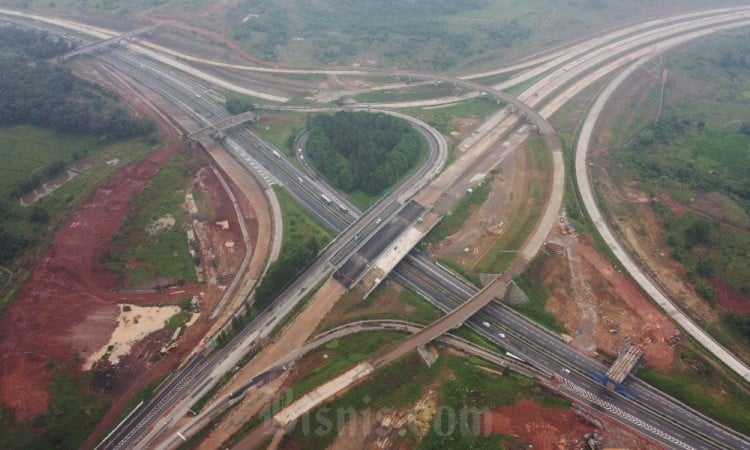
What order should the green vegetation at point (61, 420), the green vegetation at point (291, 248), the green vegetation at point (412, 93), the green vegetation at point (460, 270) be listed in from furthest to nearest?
1. the green vegetation at point (412, 93)
2. the green vegetation at point (460, 270)
3. the green vegetation at point (291, 248)
4. the green vegetation at point (61, 420)

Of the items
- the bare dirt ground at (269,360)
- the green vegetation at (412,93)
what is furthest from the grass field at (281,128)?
the bare dirt ground at (269,360)

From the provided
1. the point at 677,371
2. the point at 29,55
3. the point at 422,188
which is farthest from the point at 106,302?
the point at 29,55

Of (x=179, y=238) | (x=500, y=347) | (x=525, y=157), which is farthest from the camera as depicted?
(x=525, y=157)

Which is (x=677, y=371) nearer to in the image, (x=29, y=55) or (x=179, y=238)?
(x=179, y=238)

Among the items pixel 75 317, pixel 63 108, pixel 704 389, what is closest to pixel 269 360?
pixel 75 317

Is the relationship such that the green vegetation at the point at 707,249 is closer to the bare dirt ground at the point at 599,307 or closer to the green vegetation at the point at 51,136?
the bare dirt ground at the point at 599,307

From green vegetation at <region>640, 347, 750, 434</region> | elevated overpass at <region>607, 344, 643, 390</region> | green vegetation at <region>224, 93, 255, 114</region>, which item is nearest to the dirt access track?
green vegetation at <region>224, 93, 255, 114</region>

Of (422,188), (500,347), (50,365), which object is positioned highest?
(422,188)

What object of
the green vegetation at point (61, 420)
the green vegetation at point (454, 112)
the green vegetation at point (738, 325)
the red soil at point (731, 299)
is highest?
the green vegetation at point (454, 112)
